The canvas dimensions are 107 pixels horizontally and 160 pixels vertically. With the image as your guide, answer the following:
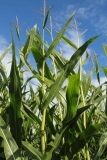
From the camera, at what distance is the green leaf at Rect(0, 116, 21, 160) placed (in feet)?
3.93

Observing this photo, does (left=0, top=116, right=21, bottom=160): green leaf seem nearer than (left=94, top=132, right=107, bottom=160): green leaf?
Yes

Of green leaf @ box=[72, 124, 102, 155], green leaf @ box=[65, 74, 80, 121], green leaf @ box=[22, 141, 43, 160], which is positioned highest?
green leaf @ box=[65, 74, 80, 121]

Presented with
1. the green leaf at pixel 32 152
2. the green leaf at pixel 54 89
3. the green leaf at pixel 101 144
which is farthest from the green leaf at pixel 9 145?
the green leaf at pixel 101 144

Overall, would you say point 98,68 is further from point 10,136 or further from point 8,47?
Result: point 10,136

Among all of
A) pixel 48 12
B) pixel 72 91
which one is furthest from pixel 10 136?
pixel 48 12

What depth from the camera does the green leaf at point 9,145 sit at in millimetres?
1199

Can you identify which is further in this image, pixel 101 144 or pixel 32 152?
pixel 101 144

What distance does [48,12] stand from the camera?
1593 mm

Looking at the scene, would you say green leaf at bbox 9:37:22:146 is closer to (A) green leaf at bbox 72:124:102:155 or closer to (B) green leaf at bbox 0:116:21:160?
(B) green leaf at bbox 0:116:21:160

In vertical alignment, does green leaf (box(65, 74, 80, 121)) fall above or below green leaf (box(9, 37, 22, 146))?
below

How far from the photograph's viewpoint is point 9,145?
1.21 m

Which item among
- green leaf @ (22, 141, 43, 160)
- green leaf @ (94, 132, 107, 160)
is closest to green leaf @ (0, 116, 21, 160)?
green leaf @ (22, 141, 43, 160)

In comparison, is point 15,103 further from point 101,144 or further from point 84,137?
point 101,144

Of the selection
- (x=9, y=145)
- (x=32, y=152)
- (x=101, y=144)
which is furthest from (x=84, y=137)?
(x=9, y=145)
